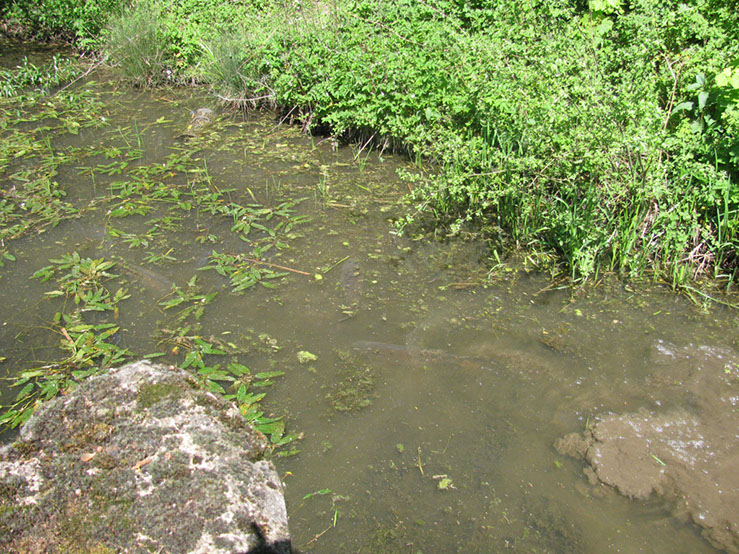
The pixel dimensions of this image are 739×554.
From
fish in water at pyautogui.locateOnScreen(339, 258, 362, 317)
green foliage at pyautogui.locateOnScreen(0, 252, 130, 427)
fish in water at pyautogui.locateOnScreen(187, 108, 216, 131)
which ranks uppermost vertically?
fish in water at pyautogui.locateOnScreen(187, 108, 216, 131)

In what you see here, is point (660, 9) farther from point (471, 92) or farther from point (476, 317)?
point (476, 317)

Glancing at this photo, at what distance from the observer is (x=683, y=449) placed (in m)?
3.27

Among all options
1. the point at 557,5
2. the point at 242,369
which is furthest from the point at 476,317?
the point at 557,5

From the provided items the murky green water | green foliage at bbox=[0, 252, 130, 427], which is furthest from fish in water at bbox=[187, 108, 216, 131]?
green foliage at bbox=[0, 252, 130, 427]

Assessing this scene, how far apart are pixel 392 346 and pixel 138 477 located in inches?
88.3

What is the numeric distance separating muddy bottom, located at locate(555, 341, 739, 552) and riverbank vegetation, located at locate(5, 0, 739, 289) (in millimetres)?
1126

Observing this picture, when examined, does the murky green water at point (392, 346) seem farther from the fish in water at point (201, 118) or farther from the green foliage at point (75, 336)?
the fish in water at point (201, 118)

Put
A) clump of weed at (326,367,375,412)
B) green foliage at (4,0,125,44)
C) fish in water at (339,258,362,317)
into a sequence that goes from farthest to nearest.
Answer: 1. green foliage at (4,0,125,44)
2. fish in water at (339,258,362,317)
3. clump of weed at (326,367,375,412)

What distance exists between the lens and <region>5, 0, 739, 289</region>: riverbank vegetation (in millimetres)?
4480

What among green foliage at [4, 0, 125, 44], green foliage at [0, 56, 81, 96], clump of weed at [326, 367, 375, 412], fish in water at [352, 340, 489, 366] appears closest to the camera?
clump of weed at [326, 367, 375, 412]

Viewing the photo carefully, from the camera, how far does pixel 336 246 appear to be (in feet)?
16.4

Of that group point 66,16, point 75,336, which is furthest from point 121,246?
point 66,16

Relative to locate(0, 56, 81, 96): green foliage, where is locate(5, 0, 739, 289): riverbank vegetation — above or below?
above

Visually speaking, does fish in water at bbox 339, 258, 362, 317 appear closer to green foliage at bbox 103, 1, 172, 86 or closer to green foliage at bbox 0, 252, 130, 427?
green foliage at bbox 0, 252, 130, 427
